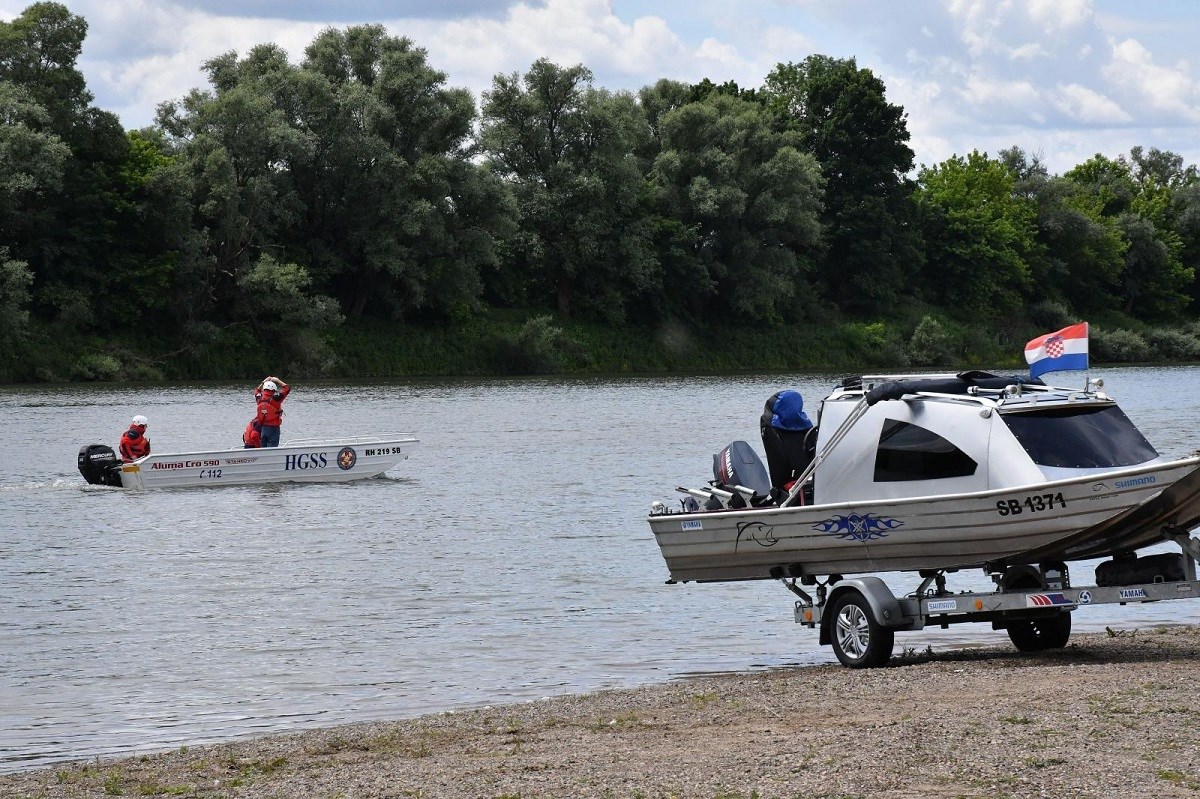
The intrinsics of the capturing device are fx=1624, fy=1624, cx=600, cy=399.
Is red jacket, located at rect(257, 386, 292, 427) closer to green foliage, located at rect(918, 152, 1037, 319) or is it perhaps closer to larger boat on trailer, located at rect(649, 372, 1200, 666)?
larger boat on trailer, located at rect(649, 372, 1200, 666)

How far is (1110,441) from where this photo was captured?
43.4 ft

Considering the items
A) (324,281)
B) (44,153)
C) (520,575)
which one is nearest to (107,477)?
(520,575)

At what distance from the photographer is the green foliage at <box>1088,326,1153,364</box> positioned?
4178 inches

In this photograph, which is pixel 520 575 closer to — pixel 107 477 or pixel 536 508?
pixel 536 508

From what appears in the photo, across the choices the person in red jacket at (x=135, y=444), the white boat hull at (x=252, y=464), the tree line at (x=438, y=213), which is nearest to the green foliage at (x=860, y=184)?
the tree line at (x=438, y=213)

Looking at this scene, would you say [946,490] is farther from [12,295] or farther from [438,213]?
[438,213]

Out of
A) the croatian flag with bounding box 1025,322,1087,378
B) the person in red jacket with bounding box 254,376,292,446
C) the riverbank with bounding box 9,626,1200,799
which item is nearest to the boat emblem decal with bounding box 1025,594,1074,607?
the riverbank with bounding box 9,626,1200,799

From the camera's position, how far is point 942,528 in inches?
528

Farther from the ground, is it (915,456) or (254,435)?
(915,456)

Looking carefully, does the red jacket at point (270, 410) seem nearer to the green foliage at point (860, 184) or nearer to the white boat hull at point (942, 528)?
the white boat hull at point (942, 528)

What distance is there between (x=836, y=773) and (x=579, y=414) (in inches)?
1912

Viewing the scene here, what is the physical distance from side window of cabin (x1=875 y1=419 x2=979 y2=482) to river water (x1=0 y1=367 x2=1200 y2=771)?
238 cm

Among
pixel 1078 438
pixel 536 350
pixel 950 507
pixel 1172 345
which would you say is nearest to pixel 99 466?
pixel 950 507

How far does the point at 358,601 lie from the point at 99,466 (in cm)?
1600
